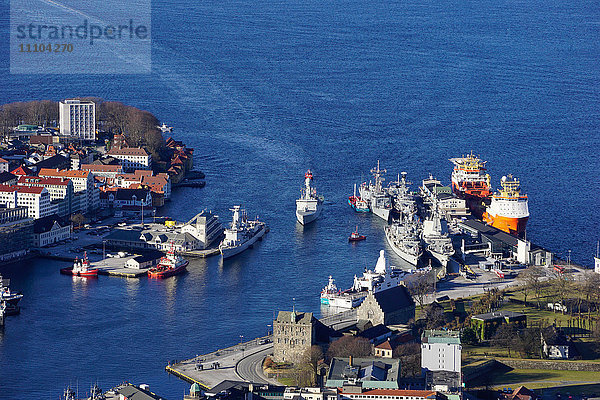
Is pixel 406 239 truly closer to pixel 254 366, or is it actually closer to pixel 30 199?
pixel 30 199

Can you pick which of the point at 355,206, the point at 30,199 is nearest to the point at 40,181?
the point at 30,199

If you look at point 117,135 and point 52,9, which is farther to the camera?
point 52,9

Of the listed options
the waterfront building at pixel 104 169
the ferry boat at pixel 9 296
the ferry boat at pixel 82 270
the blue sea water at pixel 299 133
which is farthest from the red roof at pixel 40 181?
the ferry boat at pixel 9 296

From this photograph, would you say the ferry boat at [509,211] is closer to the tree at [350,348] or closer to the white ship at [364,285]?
the white ship at [364,285]

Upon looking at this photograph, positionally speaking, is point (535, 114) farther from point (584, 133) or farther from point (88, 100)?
point (88, 100)

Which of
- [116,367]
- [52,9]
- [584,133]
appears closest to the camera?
[116,367]

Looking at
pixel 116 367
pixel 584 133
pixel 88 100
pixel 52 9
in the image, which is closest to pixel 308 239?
pixel 116 367
